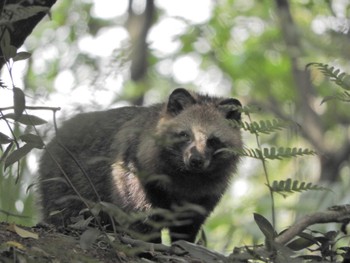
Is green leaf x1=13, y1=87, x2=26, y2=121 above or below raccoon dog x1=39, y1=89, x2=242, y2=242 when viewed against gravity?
above

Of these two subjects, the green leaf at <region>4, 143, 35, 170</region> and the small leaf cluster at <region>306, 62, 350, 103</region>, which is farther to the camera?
the small leaf cluster at <region>306, 62, 350, 103</region>

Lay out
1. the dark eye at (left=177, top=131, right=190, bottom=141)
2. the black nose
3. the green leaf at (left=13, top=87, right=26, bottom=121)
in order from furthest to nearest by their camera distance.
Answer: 1. the dark eye at (left=177, top=131, right=190, bottom=141)
2. the black nose
3. the green leaf at (left=13, top=87, right=26, bottom=121)

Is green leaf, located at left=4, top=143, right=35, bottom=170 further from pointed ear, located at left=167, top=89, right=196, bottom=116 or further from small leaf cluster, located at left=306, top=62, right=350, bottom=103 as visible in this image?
pointed ear, located at left=167, top=89, right=196, bottom=116

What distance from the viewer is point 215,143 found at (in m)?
8.17

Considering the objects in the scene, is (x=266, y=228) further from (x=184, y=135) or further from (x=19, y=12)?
(x=184, y=135)

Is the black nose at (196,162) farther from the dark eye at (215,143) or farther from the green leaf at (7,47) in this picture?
the green leaf at (7,47)

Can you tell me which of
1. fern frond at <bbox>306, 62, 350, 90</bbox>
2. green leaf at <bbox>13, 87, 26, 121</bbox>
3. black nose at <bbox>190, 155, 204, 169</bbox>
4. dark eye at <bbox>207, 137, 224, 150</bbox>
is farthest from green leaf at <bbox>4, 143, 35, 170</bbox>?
dark eye at <bbox>207, 137, 224, 150</bbox>

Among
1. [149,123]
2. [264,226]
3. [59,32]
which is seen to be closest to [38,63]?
[59,32]

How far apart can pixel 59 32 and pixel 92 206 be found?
14103 millimetres

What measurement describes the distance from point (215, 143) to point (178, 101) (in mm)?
634

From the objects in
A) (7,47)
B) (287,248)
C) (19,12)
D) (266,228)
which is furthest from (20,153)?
(287,248)

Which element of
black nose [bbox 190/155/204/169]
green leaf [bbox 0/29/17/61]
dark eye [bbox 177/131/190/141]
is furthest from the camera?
dark eye [bbox 177/131/190/141]

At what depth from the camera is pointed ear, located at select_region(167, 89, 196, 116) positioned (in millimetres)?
8445

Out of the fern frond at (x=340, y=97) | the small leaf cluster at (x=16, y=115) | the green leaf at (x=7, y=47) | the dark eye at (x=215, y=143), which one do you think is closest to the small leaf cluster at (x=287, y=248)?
the fern frond at (x=340, y=97)
